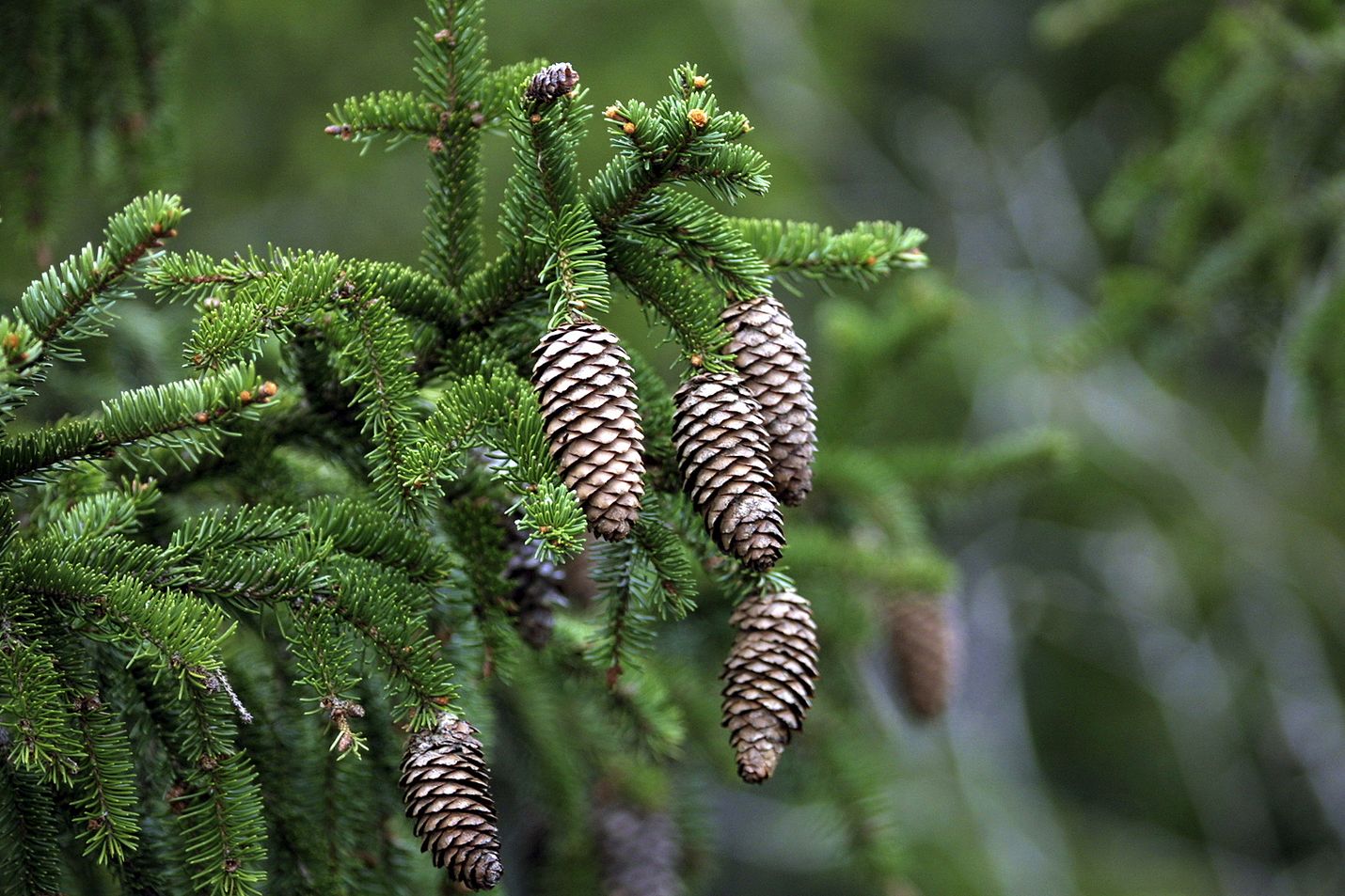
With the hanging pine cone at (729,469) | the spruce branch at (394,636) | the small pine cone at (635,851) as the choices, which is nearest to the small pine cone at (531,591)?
the spruce branch at (394,636)

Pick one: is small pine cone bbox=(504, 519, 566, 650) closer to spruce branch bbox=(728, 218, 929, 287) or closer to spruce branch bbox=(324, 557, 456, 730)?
spruce branch bbox=(324, 557, 456, 730)

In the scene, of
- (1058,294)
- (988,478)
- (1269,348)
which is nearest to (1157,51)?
(1058,294)

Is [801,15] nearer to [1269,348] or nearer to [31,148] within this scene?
[1269,348]

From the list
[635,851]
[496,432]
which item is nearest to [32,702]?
[496,432]

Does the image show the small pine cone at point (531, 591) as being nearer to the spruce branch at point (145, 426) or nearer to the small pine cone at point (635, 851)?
the spruce branch at point (145, 426)

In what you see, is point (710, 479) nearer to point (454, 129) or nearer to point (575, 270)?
point (575, 270)

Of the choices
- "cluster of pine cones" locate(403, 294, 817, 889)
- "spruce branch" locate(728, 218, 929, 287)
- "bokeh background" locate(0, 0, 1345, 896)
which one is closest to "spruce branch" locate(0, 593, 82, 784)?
"cluster of pine cones" locate(403, 294, 817, 889)

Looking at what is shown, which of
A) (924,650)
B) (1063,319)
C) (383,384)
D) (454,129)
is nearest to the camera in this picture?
(383,384)
